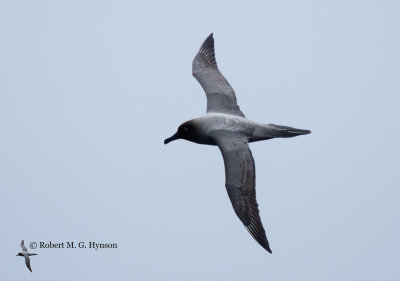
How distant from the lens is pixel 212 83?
14867 mm

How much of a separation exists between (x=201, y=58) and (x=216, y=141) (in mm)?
3461

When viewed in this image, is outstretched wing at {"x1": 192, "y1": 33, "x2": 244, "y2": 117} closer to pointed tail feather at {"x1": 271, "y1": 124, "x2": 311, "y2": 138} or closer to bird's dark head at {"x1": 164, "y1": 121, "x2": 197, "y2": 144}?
bird's dark head at {"x1": 164, "y1": 121, "x2": 197, "y2": 144}

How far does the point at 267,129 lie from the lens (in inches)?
524

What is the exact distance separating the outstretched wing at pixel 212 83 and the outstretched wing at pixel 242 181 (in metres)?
1.48

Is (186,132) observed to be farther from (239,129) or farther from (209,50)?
(209,50)

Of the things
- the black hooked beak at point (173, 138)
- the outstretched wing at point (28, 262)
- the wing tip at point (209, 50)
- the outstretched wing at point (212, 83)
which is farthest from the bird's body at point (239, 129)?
the outstretched wing at point (28, 262)

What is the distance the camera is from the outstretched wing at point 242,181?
11.9 m

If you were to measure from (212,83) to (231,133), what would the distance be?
7.38 ft

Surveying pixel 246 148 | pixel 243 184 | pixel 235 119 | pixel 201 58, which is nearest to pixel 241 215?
pixel 243 184

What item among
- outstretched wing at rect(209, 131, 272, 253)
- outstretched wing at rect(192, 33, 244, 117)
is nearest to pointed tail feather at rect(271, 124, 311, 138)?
outstretched wing at rect(209, 131, 272, 253)

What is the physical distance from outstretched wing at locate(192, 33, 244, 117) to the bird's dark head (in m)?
0.93

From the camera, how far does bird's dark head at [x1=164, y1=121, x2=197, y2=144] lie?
533 inches

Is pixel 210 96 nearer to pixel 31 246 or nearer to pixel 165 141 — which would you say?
pixel 165 141

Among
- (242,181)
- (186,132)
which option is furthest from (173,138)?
(242,181)
